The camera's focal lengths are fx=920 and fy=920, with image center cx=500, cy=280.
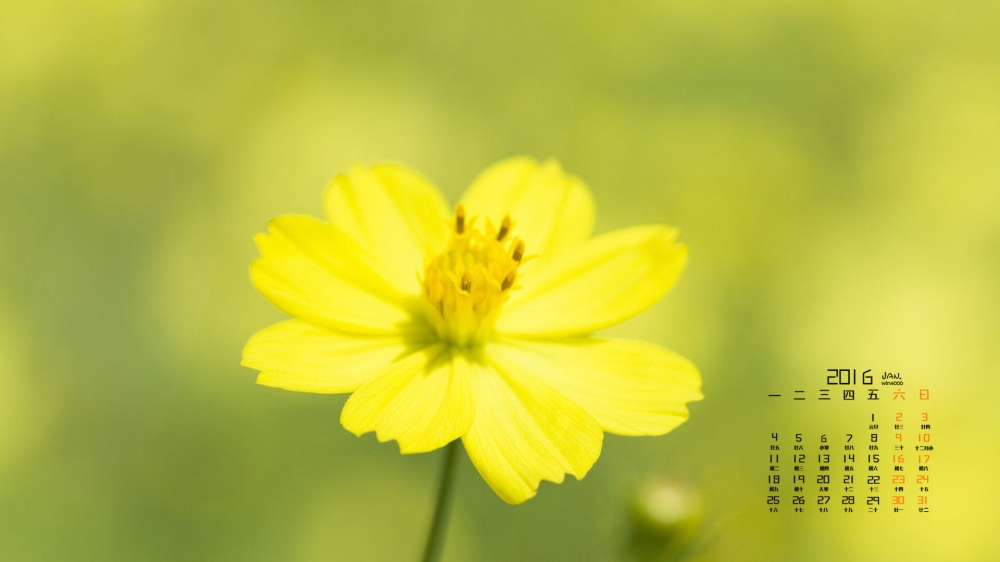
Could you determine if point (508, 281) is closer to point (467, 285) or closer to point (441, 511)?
point (467, 285)

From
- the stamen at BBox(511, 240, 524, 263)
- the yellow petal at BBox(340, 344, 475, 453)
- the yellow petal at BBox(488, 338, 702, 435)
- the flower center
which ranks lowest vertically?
the yellow petal at BBox(340, 344, 475, 453)

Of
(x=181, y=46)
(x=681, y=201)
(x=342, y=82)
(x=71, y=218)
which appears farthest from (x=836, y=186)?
(x=71, y=218)

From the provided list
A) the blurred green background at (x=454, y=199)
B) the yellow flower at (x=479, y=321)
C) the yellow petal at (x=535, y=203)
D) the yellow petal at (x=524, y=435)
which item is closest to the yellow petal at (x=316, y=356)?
the yellow flower at (x=479, y=321)

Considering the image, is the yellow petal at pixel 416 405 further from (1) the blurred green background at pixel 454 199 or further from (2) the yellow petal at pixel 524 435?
(1) the blurred green background at pixel 454 199
